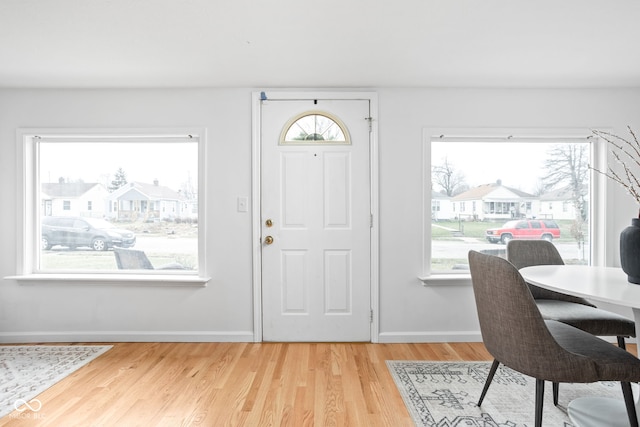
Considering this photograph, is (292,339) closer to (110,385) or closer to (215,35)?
(110,385)

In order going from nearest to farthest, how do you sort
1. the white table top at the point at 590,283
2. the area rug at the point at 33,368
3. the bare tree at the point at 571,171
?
the white table top at the point at 590,283 → the area rug at the point at 33,368 → the bare tree at the point at 571,171

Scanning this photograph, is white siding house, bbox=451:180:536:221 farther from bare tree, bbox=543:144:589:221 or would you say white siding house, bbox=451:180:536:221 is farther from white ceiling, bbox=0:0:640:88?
white ceiling, bbox=0:0:640:88

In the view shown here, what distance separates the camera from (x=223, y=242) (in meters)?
3.25

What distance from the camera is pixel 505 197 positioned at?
3.37 m

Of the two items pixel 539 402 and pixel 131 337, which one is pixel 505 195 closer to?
pixel 539 402

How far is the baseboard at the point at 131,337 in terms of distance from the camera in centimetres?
323

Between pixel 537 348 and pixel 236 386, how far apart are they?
69.3 inches

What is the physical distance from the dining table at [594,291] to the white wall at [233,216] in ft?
3.92

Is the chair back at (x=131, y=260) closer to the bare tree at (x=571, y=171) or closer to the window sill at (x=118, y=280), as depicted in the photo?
the window sill at (x=118, y=280)

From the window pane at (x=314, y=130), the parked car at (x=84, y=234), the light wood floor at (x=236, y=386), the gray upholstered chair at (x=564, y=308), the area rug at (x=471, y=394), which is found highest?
the window pane at (x=314, y=130)

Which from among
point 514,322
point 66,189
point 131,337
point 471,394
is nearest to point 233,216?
point 131,337

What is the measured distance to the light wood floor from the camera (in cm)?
205

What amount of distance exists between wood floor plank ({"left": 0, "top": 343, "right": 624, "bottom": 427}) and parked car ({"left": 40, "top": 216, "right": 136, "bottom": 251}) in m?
0.92

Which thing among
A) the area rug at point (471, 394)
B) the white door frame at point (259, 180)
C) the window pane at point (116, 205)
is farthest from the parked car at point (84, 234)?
the area rug at point (471, 394)
